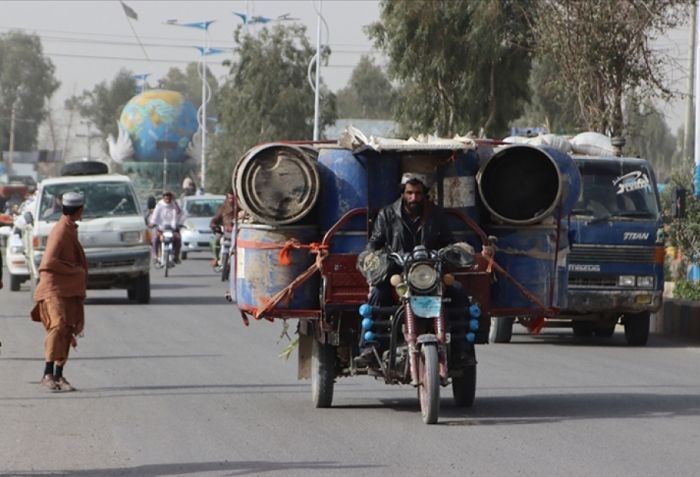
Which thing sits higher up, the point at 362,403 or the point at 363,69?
the point at 363,69

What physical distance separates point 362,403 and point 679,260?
11.3m

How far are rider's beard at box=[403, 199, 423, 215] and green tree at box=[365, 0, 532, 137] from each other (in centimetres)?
2018

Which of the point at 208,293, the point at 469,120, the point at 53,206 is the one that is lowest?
the point at 208,293

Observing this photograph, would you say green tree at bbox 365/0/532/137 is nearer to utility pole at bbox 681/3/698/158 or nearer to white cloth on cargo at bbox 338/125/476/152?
utility pole at bbox 681/3/698/158

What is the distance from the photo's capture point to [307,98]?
57156mm

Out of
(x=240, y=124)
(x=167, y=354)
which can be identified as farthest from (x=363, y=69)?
(x=167, y=354)

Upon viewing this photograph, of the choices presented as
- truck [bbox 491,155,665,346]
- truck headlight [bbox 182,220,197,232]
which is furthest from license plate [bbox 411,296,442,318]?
truck headlight [bbox 182,220,197,232]

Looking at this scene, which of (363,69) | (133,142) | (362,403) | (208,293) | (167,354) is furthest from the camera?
(363,69)

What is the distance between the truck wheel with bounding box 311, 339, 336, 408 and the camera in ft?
31.8

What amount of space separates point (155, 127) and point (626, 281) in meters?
80.7

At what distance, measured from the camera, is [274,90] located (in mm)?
56906

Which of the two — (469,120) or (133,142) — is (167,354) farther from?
(133,142)

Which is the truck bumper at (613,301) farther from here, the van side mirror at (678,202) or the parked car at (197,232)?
the parked car at (197,232)

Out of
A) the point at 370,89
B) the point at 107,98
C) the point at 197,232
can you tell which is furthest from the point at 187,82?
the point at 197,232
